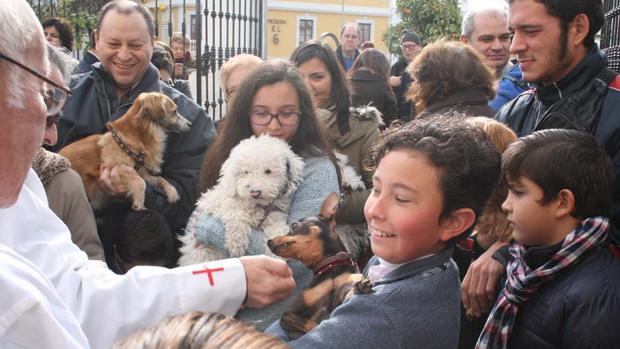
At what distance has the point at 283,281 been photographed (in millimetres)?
2006

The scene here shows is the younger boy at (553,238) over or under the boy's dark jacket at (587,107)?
under

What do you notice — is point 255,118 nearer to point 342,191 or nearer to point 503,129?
point 342,191

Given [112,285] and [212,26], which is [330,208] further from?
[212,26]

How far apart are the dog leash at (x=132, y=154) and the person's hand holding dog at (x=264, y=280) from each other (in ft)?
6.74

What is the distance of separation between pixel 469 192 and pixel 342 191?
4.96 ft

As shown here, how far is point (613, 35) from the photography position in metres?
4.59

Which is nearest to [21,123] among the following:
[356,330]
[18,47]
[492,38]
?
[18,47]

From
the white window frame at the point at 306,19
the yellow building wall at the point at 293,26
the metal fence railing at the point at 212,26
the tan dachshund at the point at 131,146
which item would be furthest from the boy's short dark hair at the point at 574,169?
the white window frame at the point at 306,19

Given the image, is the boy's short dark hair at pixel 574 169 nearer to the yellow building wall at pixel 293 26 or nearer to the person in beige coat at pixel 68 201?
the person in beige coat at pixel 68 201

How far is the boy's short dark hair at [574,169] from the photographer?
96.0 inches

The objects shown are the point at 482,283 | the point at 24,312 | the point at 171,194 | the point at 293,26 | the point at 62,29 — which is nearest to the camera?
the point at 24,312

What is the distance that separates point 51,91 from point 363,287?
1034 mm

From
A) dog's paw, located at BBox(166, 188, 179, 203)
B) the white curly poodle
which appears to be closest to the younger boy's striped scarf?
the white curly poodle

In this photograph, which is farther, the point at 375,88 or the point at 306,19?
the point at 306,19
